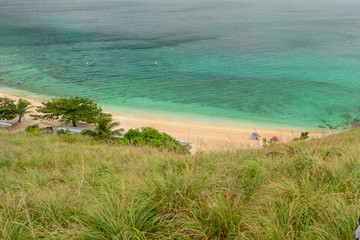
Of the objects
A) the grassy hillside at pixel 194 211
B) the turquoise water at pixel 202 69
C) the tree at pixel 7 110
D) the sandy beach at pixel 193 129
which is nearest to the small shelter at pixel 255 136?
the sandy beach at pixel 193 129

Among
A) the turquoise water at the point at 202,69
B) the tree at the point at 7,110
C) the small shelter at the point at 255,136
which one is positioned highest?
the turquoise water at the point at 202,69

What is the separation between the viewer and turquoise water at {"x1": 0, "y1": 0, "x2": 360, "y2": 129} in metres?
32.5

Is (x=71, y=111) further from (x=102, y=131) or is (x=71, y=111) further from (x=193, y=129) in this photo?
(x=193, y=129)

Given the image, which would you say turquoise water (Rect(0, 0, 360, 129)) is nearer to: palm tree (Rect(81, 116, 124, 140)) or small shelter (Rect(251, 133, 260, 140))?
small shelter (Rect(251, 133, 260, 140))

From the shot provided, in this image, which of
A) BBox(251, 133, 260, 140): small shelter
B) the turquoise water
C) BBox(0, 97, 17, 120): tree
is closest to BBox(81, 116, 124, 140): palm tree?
BBox(0, 97, 17, 120): tree

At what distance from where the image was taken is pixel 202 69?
155 ft

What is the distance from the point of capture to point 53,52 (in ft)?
192

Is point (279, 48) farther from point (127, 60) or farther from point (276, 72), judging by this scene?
point (127, 60)

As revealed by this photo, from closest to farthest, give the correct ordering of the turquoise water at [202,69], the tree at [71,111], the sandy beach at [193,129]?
the sandy beach at [193,129] < the tree at [71,111] < the turquoise water at [202,69]

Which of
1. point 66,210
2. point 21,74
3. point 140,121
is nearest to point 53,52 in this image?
point 21,74

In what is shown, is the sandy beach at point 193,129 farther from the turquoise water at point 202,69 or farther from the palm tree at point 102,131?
the palm tree at point 102,131

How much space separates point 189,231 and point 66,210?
167cm

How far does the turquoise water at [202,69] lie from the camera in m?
32.5

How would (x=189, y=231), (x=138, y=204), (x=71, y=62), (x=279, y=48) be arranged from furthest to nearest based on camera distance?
(x=279, y=48) < (x=71, y=62) < (x=138, y=204) < (x=189, y=231)
